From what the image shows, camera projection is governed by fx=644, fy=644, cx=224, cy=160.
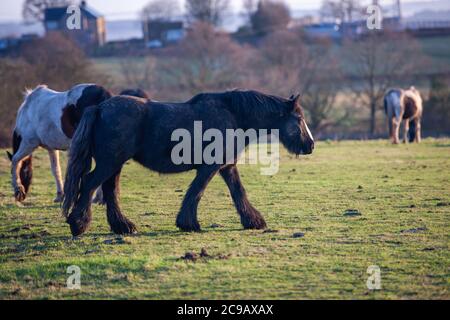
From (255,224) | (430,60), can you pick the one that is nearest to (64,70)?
(255,224)

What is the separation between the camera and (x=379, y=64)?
131 feet

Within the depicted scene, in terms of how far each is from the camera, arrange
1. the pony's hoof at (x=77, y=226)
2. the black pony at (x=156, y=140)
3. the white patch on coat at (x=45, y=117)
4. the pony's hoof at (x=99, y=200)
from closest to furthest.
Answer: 1. the black pony at (x=156, y=140)
2. the pony's hoof at (x=77, y=226)
3. the white patch on coat at (x=45, y=117)
4. the pony's hoof at (x=99, y=200)

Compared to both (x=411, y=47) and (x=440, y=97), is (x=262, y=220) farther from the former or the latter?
(x=411, y=47)

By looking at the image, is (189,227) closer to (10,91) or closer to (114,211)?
(114,211)

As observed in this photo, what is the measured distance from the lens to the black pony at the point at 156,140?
28.9 ft

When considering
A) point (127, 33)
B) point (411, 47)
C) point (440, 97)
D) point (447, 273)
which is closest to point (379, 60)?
point (411, 47)

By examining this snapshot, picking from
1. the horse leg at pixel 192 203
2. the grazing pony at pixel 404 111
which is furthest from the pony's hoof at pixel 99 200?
the grazing pony at pixel 404 111

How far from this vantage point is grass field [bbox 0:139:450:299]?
655cm

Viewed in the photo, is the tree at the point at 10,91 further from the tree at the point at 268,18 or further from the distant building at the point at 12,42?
the tree at the point at 268,18

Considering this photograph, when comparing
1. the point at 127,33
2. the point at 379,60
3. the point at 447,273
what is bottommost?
the point at 447,273

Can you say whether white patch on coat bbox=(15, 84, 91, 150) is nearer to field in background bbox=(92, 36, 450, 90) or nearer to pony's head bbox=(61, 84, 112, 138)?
pony's head bbox=(61, 84, 112, 138)

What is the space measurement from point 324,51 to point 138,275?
127 ft

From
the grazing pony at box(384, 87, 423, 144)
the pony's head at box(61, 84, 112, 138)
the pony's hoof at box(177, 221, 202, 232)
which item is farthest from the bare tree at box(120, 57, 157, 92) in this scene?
the pony's hoof at box(177, 221, 202, 232)

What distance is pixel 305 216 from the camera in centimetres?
1021
